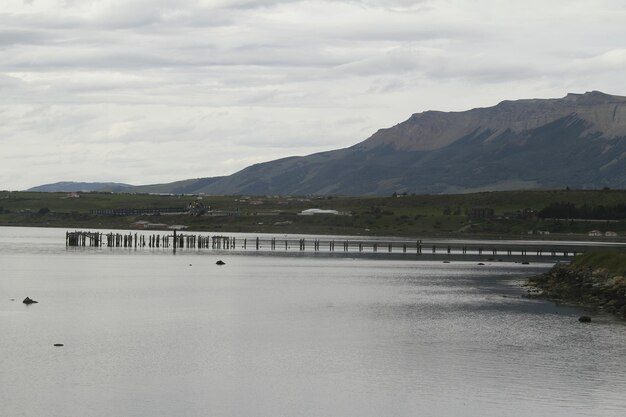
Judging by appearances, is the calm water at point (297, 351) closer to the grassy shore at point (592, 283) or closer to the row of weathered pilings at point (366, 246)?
the grassy shore at point (592, 283)

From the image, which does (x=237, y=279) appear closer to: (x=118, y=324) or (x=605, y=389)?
(x=118, y=324)

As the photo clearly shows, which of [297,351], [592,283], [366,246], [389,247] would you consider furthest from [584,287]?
[366,246]

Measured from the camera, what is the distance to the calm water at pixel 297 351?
4309 centimetres

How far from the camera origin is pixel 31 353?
5362 cm

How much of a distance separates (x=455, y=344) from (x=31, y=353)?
23.4 metres

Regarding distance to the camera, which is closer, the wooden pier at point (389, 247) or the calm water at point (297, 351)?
the calm water at point (297, 351)

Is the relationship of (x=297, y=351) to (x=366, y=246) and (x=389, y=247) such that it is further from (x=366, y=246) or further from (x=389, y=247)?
(x=366, y=246)

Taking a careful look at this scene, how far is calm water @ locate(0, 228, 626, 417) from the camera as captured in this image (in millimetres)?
43094

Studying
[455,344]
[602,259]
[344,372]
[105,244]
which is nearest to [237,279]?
[602,259]

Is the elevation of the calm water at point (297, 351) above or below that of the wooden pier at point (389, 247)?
below

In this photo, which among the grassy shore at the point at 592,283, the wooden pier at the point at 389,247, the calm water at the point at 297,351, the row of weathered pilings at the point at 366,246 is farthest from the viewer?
the row of weathered pilings at the point at 366,246

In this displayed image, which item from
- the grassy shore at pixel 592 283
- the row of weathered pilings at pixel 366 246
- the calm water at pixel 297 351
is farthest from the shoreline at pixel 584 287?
the row of weathered pilings at pixel 366 246

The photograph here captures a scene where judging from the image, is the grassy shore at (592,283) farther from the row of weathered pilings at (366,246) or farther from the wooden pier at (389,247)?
the row of weathered pilings at (366,246)

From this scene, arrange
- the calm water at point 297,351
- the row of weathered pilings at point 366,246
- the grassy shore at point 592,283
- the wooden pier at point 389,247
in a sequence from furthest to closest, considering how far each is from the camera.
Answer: the row of weathered pilings at point 366,246 → the wooden pier at point 389,247 → the grassy shore at point 592,283 → the calm water at point 297,351
